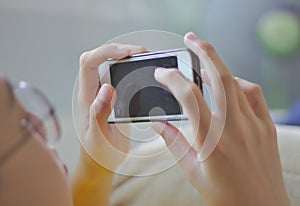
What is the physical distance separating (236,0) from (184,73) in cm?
73

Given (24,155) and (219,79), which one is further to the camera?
(219,79)

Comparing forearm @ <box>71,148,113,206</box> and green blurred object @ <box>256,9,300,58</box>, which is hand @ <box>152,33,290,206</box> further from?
green blurred object @ <box>256,9,300,58</box>

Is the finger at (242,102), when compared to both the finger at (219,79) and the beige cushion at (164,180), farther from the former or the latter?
the beige cushion at (164,180)

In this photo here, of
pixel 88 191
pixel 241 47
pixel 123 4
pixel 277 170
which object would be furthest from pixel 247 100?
pixel 241 47

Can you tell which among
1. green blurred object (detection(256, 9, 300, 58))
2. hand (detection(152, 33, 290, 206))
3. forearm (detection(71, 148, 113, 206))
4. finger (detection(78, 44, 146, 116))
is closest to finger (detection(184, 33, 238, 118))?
hand (detection(152, 33, 290, 206))

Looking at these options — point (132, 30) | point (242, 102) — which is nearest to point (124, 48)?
point (242, 102)

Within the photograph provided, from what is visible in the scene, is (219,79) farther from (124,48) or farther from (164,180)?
(164,180)

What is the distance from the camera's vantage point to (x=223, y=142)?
0.43 m

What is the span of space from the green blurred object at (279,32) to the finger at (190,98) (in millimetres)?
752

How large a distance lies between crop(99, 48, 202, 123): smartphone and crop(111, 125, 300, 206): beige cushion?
0.12 m

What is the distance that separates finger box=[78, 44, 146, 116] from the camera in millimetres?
510

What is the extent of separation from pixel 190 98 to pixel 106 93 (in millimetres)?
123

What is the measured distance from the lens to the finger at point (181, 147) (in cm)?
45

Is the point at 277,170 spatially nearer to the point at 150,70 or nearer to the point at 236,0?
the point at 150,70
